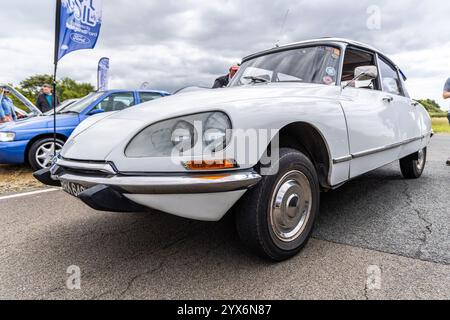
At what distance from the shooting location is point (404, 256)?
214cm

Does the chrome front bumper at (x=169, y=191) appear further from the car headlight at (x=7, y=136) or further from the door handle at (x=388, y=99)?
the car headlight at (x=7, y=136)

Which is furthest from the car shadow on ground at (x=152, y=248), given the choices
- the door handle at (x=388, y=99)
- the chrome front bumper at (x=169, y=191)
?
the door handle at (x=388, y=99)

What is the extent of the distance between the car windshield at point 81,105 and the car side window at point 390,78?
15.8ft

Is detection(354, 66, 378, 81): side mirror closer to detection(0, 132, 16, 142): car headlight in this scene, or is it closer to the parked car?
the parked car

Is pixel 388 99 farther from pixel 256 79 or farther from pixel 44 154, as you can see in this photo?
pixel 44 154

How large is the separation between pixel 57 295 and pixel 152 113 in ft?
3.79

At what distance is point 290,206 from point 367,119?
1208mm

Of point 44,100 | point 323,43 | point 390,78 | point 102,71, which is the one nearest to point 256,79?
point 323,43

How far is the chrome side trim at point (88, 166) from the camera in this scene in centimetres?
180

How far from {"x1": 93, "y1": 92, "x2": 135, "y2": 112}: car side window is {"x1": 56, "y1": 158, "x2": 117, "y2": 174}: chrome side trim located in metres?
4.25

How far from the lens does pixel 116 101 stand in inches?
249

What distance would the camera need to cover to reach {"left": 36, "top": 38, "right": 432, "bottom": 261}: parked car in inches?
68.4

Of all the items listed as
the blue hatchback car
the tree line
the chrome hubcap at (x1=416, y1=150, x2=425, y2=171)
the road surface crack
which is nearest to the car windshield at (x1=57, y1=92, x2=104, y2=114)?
the blue hatchback car
